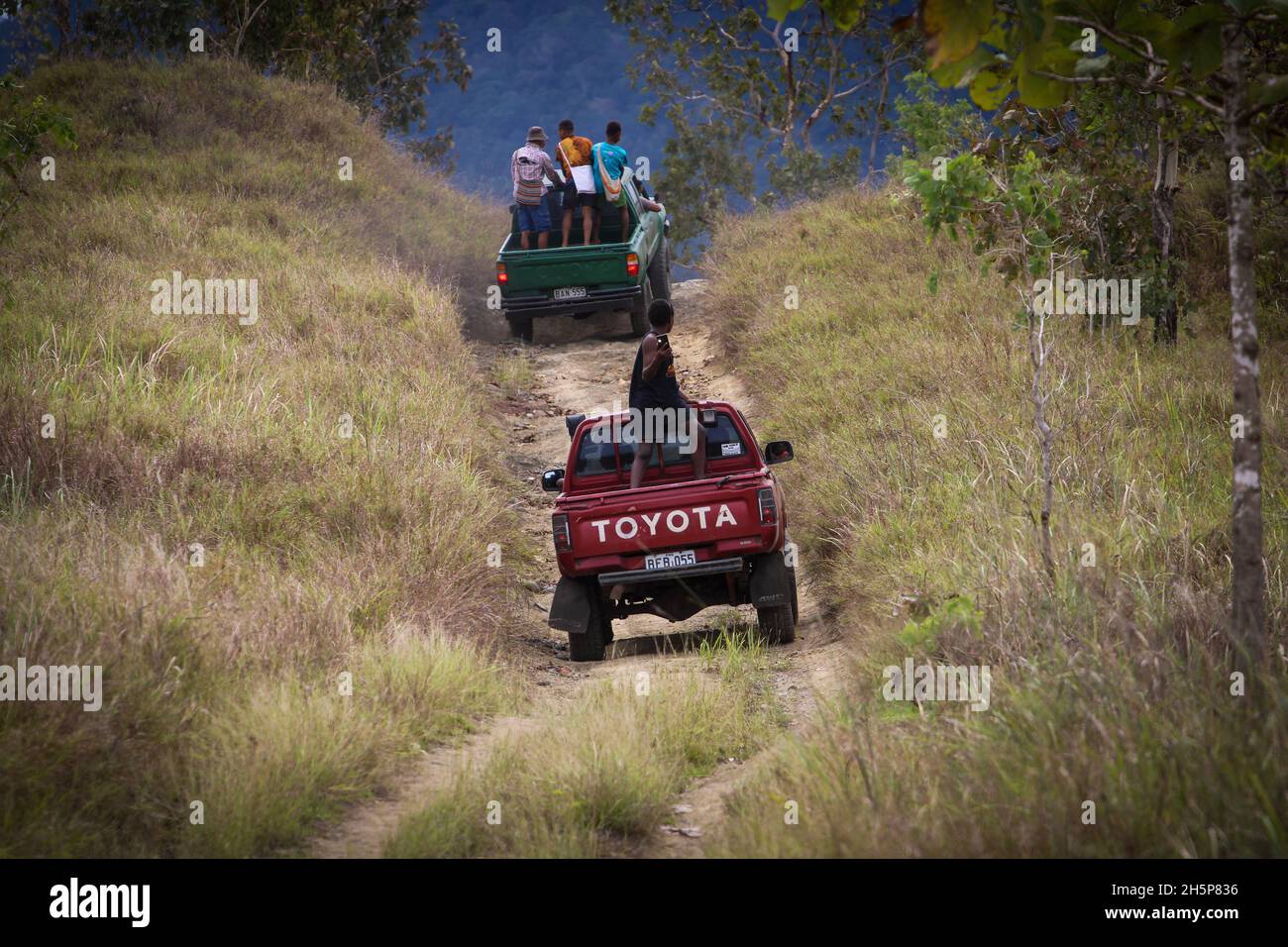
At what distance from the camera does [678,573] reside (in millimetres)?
7379

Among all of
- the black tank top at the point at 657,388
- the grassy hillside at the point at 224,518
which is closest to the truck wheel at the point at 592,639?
the grassy hillside at the point at 224,518

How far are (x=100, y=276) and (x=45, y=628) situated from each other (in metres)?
7.66

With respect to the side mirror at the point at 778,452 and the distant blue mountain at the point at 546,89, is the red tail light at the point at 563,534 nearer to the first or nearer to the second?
the side mirror at the point at 778,452

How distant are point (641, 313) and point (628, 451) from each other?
7.93 m

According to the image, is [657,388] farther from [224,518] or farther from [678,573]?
[224,518]

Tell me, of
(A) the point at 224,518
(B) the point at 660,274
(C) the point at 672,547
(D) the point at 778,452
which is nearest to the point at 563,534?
(C) the point at 672,547

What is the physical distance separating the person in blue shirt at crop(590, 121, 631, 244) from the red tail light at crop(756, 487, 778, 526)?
9418 millimetres

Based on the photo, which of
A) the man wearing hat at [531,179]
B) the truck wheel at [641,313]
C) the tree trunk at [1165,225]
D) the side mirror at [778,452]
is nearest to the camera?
the side mirror at [778,452]

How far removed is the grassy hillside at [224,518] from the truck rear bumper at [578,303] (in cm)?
120

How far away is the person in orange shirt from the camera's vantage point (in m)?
16.2

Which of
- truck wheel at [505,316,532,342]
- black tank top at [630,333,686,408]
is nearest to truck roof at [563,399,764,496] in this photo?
black tank top at [630,333,686,408]

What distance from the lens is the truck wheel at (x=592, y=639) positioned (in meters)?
7.66

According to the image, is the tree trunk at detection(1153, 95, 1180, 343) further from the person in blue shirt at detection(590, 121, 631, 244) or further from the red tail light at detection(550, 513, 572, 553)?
the person in blue shirt at detection(590, 121, 631, 244)

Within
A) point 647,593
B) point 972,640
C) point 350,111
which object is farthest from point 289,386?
point 350,111
